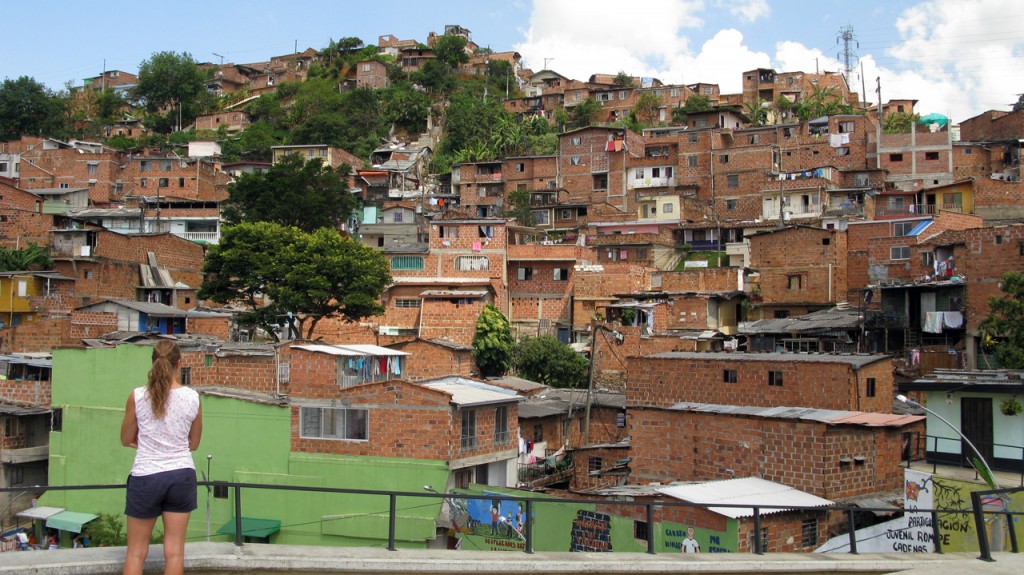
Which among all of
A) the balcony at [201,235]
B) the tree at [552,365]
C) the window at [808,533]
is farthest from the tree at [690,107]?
the window at [808,533]

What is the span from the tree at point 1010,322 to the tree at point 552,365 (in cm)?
1364

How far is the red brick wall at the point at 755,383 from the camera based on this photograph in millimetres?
18203

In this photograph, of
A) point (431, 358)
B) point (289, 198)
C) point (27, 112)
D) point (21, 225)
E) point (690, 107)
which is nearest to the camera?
point (431, 358)

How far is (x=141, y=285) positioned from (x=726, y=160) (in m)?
29.0

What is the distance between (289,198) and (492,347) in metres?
14.2

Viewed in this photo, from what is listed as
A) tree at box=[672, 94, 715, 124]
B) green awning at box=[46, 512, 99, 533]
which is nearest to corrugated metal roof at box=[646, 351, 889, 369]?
green awning at box=[46, 512, 99, 533]

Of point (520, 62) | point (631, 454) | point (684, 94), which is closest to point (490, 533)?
point (631, 454)

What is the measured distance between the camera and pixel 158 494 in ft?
17.8

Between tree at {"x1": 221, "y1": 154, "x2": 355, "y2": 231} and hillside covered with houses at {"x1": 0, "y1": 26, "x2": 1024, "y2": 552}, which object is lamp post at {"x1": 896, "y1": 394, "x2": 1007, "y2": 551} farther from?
tree at {"x1": 221, "y1": 154, "x2": 355, "y2": 231}

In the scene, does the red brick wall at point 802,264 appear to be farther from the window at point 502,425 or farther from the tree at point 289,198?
the tree at point 289,198

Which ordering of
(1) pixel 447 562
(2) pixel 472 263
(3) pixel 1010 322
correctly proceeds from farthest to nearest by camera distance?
(2) pixel 472 263 < (3) pixel 1010 322 < (1) pixel 447 562

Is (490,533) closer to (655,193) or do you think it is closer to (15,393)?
(15,393)

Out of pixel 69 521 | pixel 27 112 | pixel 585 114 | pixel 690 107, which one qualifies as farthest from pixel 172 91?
pixel 69 521

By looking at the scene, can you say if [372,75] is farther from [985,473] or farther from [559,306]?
[985,473]
